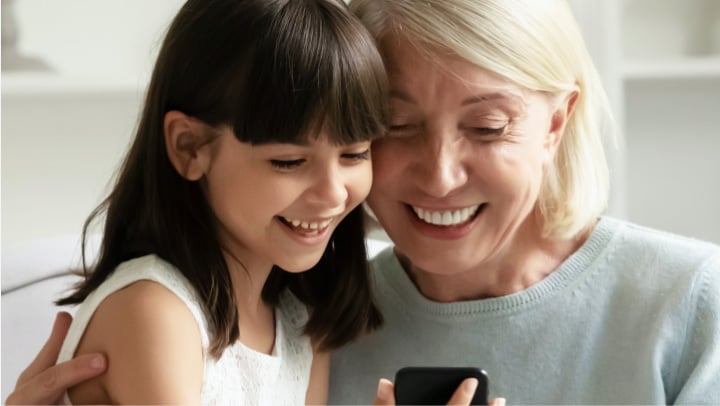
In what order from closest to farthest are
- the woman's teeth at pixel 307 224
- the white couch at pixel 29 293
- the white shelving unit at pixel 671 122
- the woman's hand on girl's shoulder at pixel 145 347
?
the woman's hand on girl's shoulder at pixel 145 347 → the woman's teeth at pixel 307 224 → the white couch at pixel 29 293 → the white shelving unit at pixel 671 122

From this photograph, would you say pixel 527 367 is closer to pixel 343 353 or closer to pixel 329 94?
pixel 343 353

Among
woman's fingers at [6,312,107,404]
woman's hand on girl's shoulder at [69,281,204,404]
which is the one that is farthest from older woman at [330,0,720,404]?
woman's fingers at [6,312,107,404]

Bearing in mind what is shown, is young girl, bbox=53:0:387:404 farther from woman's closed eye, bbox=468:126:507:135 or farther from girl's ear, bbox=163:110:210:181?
woman's closed eye, bbox=468:126:507:135

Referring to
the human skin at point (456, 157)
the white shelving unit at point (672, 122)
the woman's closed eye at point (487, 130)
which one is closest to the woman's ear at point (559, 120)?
the human skin at point (456, 157)

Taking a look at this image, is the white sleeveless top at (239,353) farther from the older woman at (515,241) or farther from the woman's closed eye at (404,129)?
the woman's closed eye at (404,129)

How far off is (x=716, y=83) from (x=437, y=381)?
1.90 metres

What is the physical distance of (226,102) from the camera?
116cm

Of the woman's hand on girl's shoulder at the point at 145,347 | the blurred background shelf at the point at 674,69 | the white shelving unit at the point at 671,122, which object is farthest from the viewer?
the white shelving unit at the point at 671,122

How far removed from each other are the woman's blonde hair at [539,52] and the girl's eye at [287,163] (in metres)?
0.23

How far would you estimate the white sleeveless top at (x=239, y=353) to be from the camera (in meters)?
1.19

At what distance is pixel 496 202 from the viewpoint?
1.34 m

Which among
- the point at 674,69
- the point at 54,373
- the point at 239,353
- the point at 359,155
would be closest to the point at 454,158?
the point at 359,155

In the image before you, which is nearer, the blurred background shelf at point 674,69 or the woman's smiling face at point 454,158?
the woman's smiling face at point 454,158

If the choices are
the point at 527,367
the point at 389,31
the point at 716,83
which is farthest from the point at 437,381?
the point at 716,83
